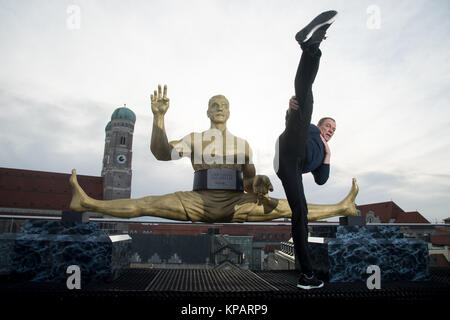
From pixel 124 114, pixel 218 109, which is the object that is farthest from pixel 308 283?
pixel 124 114

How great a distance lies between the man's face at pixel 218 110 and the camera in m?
5.16

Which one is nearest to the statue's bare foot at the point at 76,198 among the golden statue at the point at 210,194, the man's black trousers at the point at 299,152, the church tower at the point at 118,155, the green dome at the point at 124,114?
the golden statue at the point at 210,194

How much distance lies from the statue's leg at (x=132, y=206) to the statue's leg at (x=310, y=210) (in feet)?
3.89

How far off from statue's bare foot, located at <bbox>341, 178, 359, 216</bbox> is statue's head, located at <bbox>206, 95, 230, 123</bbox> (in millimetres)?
2526

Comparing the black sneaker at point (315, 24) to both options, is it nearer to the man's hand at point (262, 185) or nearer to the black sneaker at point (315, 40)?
the black sneaker at point (315, 40)

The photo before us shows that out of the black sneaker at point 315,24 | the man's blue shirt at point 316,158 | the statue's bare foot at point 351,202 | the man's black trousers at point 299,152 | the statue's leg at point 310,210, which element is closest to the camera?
the black sneaker at point 315,24

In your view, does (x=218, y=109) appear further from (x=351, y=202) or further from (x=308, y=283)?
(x=308, y=283)

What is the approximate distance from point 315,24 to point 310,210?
292 centimetres

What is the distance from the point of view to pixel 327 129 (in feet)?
14.8

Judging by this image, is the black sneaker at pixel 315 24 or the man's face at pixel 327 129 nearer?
the black sneaker at pixel 315 24

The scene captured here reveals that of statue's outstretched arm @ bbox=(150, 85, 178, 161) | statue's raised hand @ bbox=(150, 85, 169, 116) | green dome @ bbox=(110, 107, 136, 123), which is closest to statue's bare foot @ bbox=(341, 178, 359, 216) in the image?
statue's outstretched arm @ bbox=(150, 85, 178, 161)

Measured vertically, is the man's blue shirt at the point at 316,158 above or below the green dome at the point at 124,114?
below
